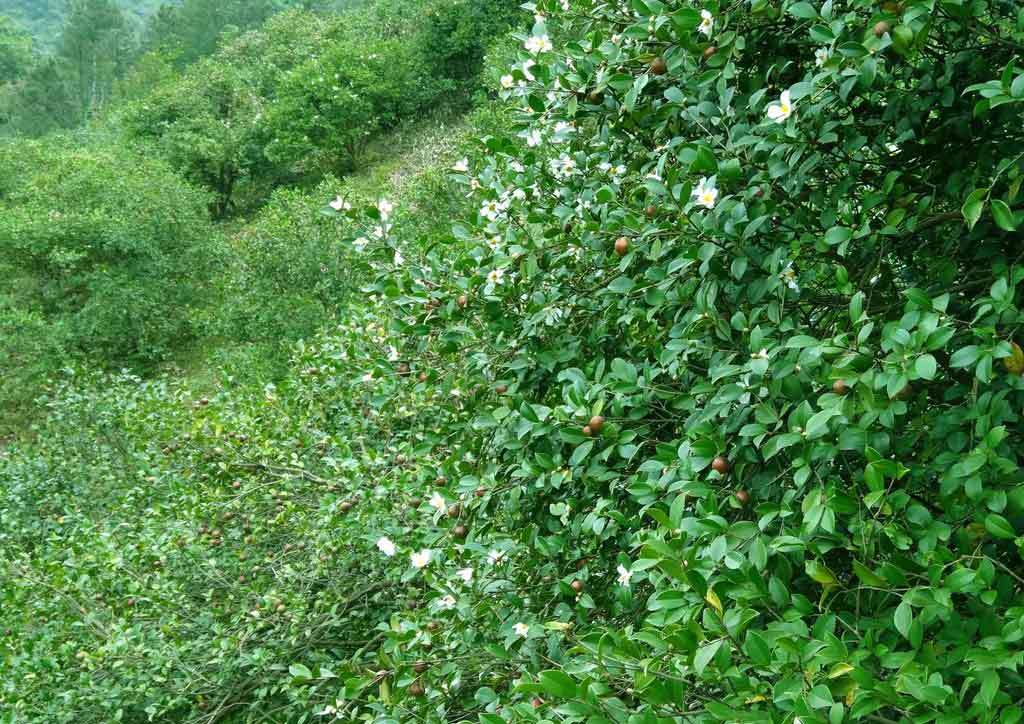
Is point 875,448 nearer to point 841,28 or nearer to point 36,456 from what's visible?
point 841,28

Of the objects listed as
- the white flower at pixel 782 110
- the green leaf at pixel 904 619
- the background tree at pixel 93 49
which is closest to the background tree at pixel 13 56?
the background tree at pixel 93 49

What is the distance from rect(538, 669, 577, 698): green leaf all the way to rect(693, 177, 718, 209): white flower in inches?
52.0

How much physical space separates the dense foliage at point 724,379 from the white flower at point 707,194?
0.01 m

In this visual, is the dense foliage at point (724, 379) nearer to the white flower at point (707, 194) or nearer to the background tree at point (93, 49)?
the white flower at point (707, 194)

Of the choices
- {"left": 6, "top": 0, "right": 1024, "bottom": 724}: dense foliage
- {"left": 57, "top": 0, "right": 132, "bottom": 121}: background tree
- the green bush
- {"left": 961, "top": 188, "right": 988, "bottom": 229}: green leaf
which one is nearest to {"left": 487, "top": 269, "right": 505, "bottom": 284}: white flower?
{"left": 6, "top": 0, "right": 1024, "bottom": 724}: dense foliage

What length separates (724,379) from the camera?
256cm

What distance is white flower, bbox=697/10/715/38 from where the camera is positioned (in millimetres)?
2564

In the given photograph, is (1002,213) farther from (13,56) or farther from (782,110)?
(13,56)

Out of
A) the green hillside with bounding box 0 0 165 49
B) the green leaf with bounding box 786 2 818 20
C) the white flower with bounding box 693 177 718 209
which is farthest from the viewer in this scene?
the green hillside with bounding box 0 0 165 49

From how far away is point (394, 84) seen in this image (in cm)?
2612

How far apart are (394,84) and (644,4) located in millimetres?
24690

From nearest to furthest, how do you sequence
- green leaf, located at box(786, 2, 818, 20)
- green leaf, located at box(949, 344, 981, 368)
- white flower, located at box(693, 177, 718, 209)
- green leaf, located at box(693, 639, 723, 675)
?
green leaf, located at box(693, 639, 723, 675)
green leaf, located at box(949, 344, 981, 368)
green leaf, located at box(786, 2, 818, 20)
white flower, located at box(693, 177, 718, 209)

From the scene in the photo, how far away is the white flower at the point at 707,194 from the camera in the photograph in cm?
254

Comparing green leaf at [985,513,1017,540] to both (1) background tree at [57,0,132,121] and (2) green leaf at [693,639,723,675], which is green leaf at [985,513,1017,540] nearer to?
(2) green leaf at [693,639,723,675]
